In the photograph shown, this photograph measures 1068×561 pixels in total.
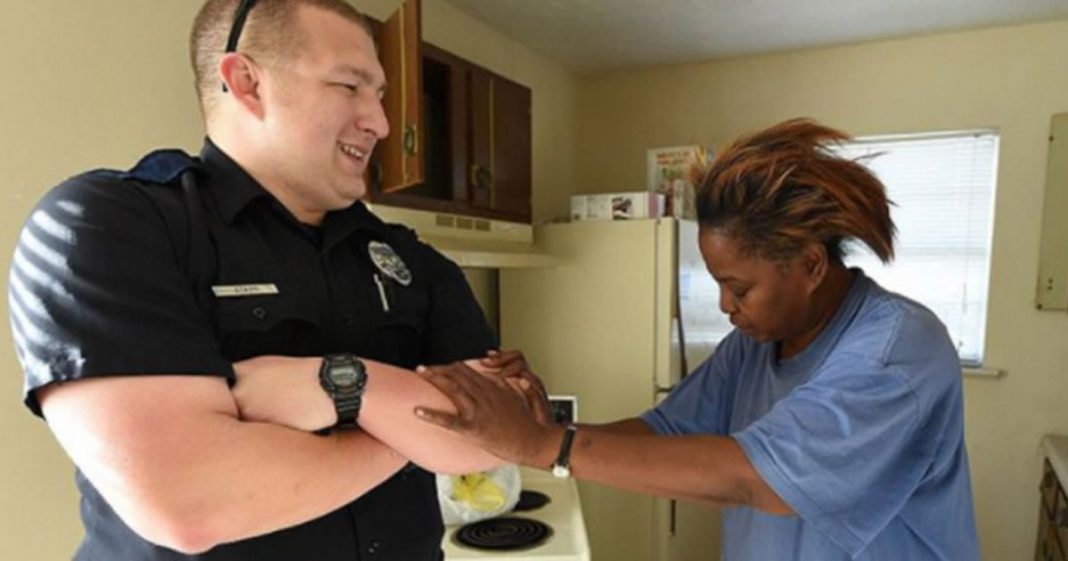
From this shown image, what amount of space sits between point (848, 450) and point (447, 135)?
4.43ft

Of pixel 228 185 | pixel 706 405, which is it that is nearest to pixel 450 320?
pixel 228 185

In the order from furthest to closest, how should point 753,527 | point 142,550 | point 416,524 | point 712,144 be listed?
1. point 712,144
2. point 753,527
3. point 416,524
4. point 142,550

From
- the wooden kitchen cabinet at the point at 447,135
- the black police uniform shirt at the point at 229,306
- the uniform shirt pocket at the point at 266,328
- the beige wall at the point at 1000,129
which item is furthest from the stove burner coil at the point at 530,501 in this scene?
the beige wall at the point at 1000,129

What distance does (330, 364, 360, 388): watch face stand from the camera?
27.2 inches

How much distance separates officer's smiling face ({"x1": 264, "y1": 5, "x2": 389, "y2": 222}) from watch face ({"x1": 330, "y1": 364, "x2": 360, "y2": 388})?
0.24 metres

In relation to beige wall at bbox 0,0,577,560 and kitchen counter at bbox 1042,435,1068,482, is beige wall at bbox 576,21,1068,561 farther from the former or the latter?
beige wall at bbox 0,0,577,560

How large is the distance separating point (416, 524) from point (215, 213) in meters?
0.47

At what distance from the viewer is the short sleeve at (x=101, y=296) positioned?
1.92 ft

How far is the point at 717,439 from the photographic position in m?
0.95

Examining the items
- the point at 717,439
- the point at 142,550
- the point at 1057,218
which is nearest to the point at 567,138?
the point at 1057,218

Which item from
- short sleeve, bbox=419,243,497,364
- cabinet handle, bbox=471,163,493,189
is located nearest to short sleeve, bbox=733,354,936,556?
short sleeve, bbox=419,243,497,364

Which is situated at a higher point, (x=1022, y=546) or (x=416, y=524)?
(x=416, y=524)

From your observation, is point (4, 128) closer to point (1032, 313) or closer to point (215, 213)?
point (215, 213)

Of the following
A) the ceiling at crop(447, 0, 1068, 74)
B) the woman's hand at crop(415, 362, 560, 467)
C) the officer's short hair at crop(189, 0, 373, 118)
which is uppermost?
the ceiling at crop(447, 0, 1068, 74)
